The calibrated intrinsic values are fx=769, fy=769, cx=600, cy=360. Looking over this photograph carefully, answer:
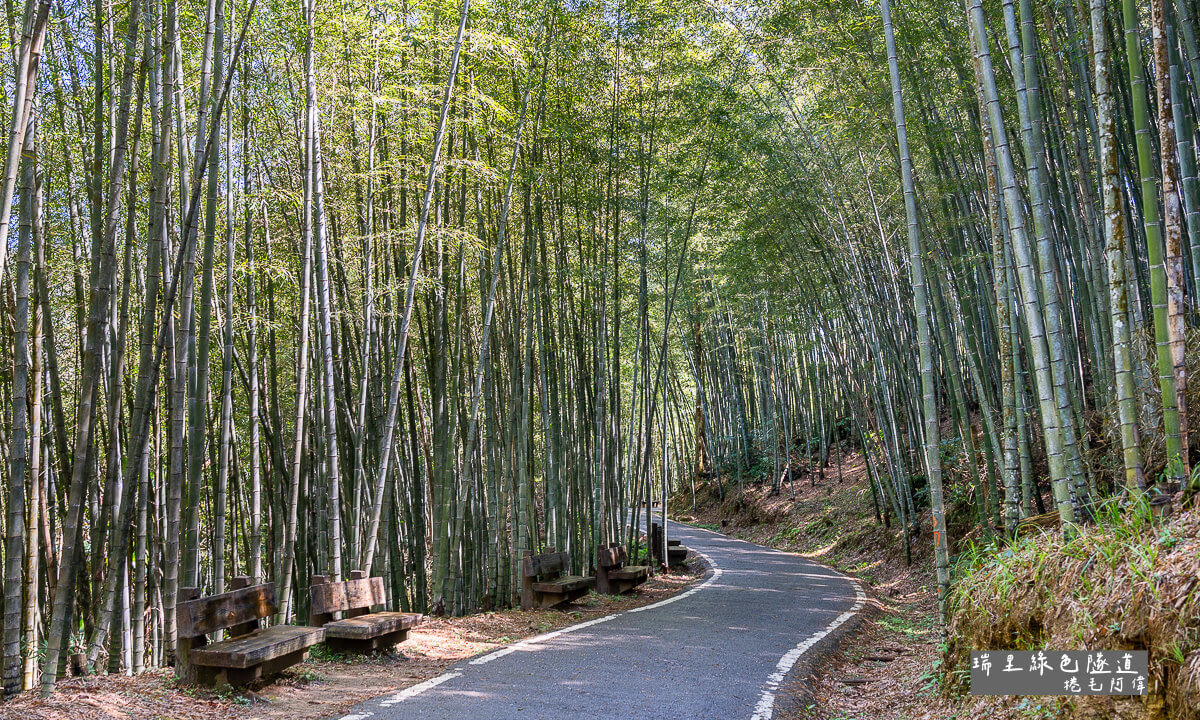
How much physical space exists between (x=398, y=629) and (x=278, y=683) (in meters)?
0.81

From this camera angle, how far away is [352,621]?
4.16 metres

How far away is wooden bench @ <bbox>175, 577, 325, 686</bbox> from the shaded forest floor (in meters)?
0.07

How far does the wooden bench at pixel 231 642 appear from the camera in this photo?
3.14 meters

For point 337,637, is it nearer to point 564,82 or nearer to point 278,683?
point 278,683

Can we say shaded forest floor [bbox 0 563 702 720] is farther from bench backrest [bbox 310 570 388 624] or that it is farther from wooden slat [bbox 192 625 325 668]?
bench backrest [bbox 310 570 388 624]

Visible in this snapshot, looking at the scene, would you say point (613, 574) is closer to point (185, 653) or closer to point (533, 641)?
point (533, 641)

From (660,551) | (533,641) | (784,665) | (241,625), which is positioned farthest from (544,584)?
(660,551)

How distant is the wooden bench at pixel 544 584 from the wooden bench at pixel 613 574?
0.73m

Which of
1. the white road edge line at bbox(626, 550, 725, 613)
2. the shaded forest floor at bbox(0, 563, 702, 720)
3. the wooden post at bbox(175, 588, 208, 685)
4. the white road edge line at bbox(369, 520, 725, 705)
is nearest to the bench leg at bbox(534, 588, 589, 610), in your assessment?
the white road edge line at bbox(369, 520, 725, 705)

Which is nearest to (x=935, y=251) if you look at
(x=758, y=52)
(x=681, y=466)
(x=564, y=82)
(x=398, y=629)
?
(x=758, y=52)

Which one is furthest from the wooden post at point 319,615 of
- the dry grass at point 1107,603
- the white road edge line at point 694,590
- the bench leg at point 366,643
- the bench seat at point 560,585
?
the dry grass at point 1107,603

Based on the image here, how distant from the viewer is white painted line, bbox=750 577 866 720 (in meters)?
3.16

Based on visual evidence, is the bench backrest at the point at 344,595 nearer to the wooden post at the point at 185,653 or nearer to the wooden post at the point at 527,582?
the wooden post at the point at 185,653

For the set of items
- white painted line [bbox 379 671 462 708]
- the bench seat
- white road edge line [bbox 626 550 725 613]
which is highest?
white painted line [bbox 379 671 462 708]
